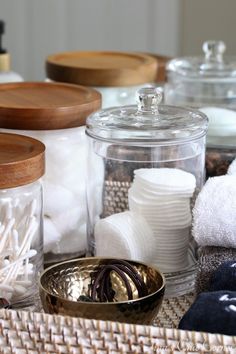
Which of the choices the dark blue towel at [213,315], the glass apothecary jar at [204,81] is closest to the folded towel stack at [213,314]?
the dark blue towel at [213,315]

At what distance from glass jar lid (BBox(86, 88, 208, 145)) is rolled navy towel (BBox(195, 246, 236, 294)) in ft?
0.38

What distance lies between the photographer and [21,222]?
690mm

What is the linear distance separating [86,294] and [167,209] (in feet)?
0.41

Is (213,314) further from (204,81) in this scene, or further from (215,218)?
(204,81)

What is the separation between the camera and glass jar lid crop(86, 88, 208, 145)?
2.40ft

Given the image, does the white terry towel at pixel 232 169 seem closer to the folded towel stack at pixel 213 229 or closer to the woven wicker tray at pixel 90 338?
the folded towel stack at pixel 213 229

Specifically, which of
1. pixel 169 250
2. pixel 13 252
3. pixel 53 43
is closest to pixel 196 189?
pixel 169 250

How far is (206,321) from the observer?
0.56 metres

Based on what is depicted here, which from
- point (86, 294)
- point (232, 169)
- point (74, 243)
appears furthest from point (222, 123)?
point (86, 294)

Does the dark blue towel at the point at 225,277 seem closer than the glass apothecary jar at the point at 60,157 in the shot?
Yes

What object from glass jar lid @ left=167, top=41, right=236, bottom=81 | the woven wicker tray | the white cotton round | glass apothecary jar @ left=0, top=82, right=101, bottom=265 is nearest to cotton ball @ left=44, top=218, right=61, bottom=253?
glass apothecary jar @ left=0, top=82, right=101, bottom=265

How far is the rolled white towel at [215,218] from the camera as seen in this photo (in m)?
0.69

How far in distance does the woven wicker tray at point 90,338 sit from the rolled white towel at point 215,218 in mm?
175

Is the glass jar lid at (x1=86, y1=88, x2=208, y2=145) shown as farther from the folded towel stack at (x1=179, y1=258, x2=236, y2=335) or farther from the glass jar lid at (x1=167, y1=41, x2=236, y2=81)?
the glass jar lid at (x1=167, y1=41, x2=236, y2=81)
